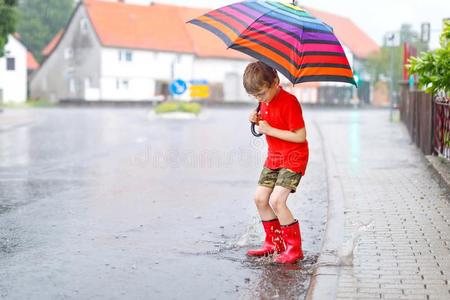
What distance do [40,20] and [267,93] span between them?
3452 inches

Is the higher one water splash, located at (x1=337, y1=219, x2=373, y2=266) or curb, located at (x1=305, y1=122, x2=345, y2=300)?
water splash, located at (x1=337, y1=219, x2=373, y2=266)

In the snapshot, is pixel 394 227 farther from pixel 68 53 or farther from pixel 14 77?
pixel 68 53

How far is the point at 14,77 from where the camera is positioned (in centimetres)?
6738

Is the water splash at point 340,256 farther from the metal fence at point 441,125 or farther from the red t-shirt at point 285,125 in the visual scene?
the metal fence at point 441,125

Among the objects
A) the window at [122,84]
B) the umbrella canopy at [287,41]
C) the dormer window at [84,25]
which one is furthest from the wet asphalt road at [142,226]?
the dormer window at [84,25]

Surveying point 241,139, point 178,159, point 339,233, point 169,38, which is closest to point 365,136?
point 241,139

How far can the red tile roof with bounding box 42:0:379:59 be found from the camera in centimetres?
6756

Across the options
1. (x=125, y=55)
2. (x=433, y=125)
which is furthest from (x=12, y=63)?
(x=433, y=125)

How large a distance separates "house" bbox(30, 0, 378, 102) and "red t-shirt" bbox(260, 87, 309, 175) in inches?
2296

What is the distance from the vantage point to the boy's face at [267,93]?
574 centimetres

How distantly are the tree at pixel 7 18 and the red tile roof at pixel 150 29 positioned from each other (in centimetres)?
3260

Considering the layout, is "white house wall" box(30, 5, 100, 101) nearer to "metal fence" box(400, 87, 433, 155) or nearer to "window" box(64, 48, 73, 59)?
"window" box(64, 48, 73, 59)

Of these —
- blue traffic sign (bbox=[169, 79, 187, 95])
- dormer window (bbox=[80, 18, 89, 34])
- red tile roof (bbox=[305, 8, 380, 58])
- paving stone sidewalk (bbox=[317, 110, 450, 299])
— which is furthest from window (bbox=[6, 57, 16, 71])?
paving stone sidewalk (bbox=[317, 110, 450, 299])

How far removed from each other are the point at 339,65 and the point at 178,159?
9.41 m
